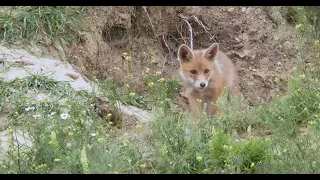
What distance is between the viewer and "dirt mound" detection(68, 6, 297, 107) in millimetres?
8547

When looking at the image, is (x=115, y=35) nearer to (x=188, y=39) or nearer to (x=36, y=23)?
(x=188, y=39)

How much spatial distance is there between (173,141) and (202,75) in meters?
2.98

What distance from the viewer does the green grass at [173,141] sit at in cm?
435

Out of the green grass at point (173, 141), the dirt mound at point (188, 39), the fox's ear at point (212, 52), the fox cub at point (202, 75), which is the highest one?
the green grass at point (173, 141)

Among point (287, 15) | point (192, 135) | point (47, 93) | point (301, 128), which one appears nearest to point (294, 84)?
point (301, 128)

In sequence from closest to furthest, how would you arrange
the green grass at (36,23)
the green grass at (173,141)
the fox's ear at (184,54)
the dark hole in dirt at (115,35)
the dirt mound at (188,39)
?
the green grass at (173,141) → the green grass at (36,23) → the fox's ear at (184,54) → the dirt mound at (188,39) → the dark hole in dirt at (115,35)

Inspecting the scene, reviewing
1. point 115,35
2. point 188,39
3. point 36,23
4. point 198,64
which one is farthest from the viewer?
point 188,39

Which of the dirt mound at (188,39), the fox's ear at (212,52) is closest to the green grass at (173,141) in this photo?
the fox's ear at (212,52)

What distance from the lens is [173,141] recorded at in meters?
4.71

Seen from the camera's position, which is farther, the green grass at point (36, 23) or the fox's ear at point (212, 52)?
the fox's ear at point (212, 52)

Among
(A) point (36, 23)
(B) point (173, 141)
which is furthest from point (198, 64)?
(B) point (173, 141)

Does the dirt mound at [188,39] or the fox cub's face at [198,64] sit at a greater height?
the fox cub's face at [198,64]

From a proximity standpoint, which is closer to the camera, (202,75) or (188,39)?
(202,75)

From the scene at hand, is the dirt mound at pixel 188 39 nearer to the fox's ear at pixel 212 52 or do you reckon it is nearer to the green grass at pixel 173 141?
the fox's ear at pixel 212 52
